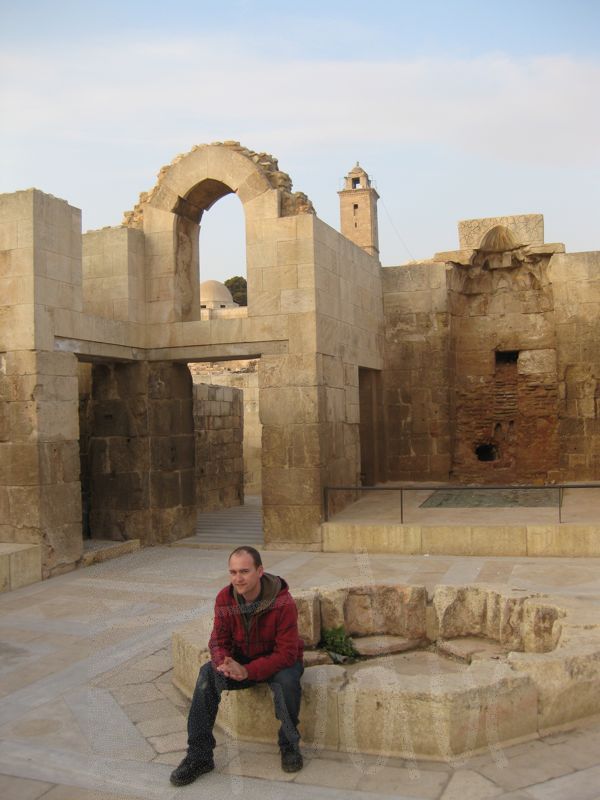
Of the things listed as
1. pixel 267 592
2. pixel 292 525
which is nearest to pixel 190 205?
pixel 292 525

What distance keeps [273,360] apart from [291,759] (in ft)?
22.6

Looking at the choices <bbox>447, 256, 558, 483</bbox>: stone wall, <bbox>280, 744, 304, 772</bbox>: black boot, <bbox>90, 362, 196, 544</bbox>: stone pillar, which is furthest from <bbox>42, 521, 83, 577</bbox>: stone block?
<bbox>447, 256, 558, 483</bbox>: stone wall

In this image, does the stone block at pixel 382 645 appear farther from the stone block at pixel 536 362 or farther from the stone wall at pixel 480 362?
the stone block at pixel 536 362

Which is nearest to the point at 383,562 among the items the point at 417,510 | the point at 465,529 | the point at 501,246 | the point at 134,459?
the point at 465,529

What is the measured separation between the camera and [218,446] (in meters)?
14.9

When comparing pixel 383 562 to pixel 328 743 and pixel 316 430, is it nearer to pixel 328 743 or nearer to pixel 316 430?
pixel 316 430

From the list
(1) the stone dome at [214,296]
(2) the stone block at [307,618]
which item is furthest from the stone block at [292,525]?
(1) the stone dome at [214,296]

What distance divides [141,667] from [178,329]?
6075 millimetres

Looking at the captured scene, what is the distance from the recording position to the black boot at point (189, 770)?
13.4 ft

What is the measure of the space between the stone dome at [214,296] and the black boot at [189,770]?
3773 centimetres

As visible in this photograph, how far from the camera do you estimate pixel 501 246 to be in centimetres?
1417

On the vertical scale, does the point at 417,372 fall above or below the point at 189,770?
above

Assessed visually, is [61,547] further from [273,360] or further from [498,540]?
[498,540]

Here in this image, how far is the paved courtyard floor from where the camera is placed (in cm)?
400
